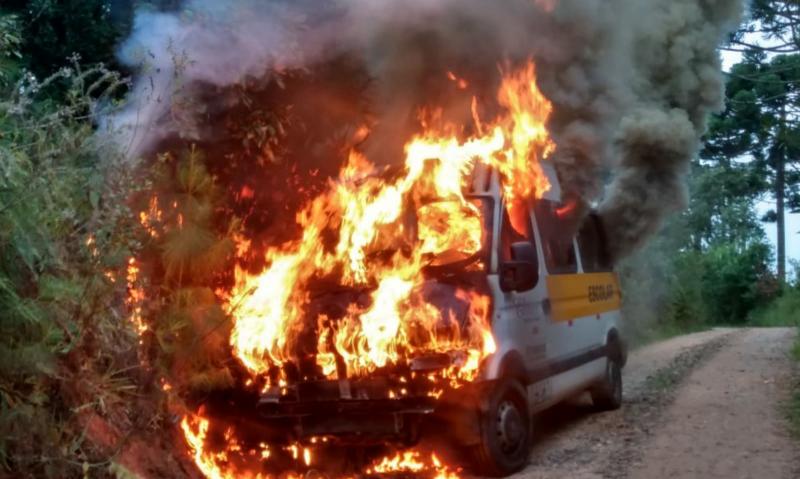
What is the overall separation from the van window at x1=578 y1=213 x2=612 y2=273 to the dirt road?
165 cm

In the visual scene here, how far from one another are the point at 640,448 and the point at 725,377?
5.75 metres

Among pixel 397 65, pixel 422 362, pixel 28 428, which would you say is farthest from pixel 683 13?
pixel 28 428

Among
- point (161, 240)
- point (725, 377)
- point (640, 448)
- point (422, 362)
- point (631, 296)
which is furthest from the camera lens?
point (631, 296)

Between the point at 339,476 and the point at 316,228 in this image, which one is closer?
the point at 339,476

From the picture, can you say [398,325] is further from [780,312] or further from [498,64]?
[780,312]

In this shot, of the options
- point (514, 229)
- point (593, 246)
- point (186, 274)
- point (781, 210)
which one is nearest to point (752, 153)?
point (781, 210)

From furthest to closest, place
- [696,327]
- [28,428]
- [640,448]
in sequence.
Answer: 1. [696,327]
2. [640,448]
3. [28,428]

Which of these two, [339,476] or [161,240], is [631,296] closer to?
[339,476]

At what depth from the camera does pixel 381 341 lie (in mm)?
6914

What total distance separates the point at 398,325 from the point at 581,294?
3.06m

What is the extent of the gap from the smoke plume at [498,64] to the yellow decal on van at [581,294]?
→ 566 mm

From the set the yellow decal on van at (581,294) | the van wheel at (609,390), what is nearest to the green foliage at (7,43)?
the yellow decal on van at (581,294)

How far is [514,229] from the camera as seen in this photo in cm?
793

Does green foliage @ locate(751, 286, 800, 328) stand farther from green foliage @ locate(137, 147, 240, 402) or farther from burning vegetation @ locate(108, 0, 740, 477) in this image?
green foliage @ locate(137, 147, 240, 402)
